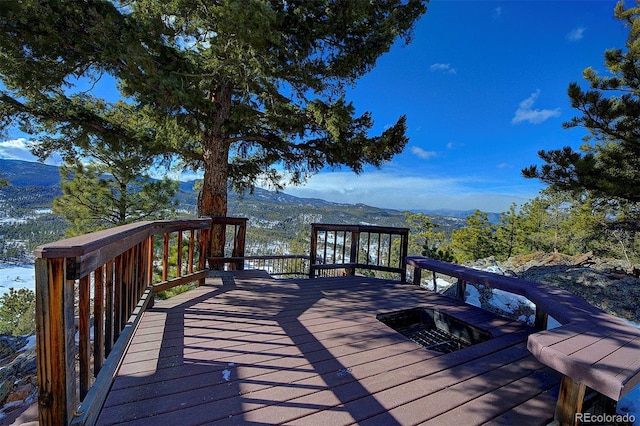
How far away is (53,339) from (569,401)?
247cm

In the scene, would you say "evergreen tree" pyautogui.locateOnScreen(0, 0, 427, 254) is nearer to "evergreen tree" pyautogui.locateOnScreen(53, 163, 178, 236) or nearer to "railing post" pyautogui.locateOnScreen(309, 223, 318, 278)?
"railing post" pyautogui.locateOnScreen(309, 223, 318, 278)

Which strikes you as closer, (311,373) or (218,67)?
(311,373)

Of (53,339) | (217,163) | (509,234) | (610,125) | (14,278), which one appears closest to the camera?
(53,339)

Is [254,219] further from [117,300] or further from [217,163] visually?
[117,300]

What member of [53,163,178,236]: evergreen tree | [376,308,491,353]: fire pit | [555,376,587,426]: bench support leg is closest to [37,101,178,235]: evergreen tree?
[53,163,178,236]: evergreen tree

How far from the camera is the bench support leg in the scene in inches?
58.2

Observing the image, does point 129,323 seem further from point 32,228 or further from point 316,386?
point 32,228

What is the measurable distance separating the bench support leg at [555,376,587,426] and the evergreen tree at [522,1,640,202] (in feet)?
19.0

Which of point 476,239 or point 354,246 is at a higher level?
point 354,246

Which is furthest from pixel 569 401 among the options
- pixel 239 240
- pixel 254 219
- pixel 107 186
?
pixel 254 219

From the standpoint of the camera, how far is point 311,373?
1890 millimetres

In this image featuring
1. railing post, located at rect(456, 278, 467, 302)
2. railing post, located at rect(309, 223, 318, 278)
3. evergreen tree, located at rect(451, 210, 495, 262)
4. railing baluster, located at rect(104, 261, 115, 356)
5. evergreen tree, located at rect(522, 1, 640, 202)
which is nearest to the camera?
railing baluster, located at rect(104, 261, 115, 356)

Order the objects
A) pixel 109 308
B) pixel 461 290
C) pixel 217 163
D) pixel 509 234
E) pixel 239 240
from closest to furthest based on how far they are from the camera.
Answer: pixel 109 308, pixel 461 290, pixel 239 240, pixel 217 163, pixel 509 234

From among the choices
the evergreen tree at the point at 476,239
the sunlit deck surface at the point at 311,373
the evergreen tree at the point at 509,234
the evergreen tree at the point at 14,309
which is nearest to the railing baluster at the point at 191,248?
the sunlit deck surface at the point at 311,373
